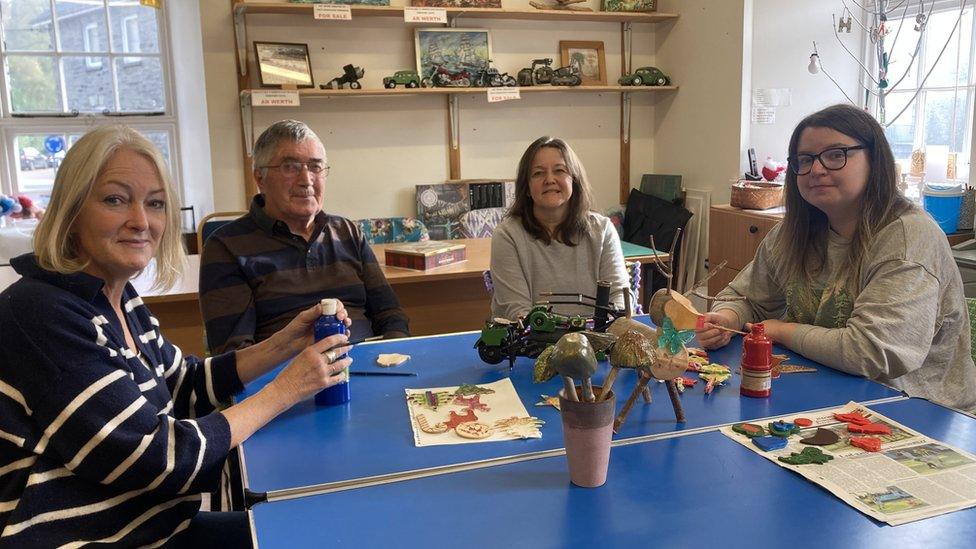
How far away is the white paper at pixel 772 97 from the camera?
421 cm

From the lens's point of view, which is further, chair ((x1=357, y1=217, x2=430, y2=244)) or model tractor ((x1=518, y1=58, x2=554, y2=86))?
model tractor ((x1=518, y1=58, x2=554, y2=86))

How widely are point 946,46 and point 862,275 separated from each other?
8.51ft

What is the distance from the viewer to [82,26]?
4.50 meters

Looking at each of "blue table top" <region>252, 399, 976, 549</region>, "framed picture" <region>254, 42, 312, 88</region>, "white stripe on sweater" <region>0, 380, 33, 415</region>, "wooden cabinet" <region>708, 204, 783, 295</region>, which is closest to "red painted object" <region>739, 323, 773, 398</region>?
"blue table top" <region>252, 399, 976, 549</region>

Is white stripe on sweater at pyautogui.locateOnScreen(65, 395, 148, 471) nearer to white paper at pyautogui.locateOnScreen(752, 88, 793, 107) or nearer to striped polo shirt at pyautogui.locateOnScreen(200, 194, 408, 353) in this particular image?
striped polo shirt at pyautogui.locateOnScreen(200, 194, 408, 353)

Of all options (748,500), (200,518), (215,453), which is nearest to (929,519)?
(748,500)

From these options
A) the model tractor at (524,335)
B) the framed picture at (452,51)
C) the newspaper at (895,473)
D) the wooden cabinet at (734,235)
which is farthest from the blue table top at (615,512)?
the framed picture at (452,51)

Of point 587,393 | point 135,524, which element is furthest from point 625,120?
point 135,524

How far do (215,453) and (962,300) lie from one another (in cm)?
163

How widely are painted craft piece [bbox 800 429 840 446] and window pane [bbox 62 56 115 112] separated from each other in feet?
15.3

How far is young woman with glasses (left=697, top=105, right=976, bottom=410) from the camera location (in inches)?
60.5

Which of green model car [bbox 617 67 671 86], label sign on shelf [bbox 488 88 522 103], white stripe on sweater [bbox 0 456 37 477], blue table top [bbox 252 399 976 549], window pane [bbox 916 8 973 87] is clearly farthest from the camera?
green model car [bbox 617 67 671 86]

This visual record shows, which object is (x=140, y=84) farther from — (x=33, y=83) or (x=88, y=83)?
(x=33, y=83)

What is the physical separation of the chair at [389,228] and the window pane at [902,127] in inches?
105
